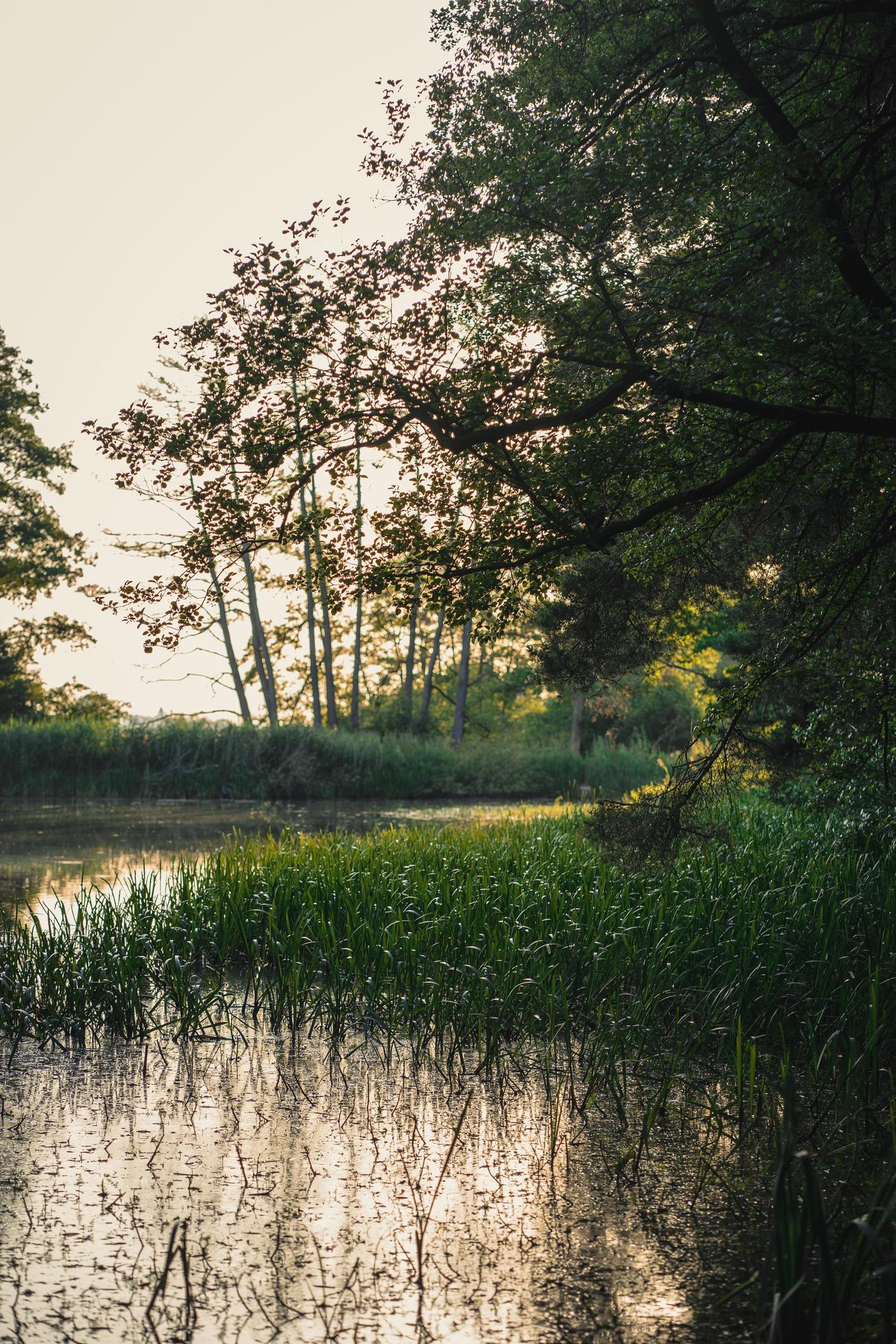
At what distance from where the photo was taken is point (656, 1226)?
3676mm

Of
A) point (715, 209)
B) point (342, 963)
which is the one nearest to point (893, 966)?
point (342, 963)

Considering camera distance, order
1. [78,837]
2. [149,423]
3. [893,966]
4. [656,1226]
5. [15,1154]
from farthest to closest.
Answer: [78,837] < [149,423] < [893,966] < [15,1154] < [656,1226]

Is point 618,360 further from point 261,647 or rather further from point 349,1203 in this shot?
point 261,647

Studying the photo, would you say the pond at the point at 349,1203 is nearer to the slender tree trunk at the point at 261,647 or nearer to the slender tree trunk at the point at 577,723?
the slender tree trunk at the point at 261,647

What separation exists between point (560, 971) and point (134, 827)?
13764 millimetres

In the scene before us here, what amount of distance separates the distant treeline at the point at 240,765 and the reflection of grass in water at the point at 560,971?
1629 centimetres

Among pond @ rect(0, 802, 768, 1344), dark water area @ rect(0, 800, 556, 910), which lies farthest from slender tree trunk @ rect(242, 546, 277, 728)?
pond @ rect(0, 802, 768, 1344)

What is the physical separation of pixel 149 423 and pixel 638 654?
5.40 metres

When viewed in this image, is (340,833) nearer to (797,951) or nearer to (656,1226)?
(797,951)

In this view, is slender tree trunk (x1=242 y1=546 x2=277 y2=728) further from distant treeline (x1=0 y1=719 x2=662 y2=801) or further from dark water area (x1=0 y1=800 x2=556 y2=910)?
dark water area (x1=0 y1=800 x2=556 y2=910)

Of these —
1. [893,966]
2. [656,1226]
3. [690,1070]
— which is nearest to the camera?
[656,1226]

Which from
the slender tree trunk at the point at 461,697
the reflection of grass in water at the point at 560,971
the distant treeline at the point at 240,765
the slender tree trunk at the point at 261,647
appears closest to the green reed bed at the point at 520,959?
the reflection of grass in water at the point at 560,971

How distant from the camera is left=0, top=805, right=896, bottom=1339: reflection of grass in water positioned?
4953 mm

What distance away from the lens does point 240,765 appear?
25219mm
